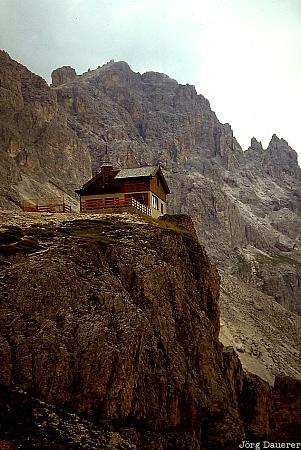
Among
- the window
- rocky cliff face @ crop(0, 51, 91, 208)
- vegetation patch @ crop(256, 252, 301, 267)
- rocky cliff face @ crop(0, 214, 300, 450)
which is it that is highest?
rocky cliff face @ crop(0, 51, 91, 208)

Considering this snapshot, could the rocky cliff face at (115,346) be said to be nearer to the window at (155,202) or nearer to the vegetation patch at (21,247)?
the vegetation patch at (21,247)

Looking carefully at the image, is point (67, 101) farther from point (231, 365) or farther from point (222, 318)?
point (231, 365)

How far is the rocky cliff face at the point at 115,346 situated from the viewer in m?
24.8

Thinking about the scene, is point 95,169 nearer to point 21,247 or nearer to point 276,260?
point 276,260

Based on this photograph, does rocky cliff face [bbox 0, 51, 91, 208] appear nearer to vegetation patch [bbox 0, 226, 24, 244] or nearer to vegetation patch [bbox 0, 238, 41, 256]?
vegetation patch [bbox 0, 226, 24, 244]

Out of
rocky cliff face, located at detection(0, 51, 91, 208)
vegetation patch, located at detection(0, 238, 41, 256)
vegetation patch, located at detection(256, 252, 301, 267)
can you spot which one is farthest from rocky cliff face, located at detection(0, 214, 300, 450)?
vegetation patch, located at detection(256, 252, 301, 267)

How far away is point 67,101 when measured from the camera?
7057 inches

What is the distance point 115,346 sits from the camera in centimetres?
2725

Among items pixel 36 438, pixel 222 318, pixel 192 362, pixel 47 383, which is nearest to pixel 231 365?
pixel 192 362

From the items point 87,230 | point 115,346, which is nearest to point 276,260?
point 87,230

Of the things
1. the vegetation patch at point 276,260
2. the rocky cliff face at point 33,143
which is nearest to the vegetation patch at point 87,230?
the rocky cliff face at point 33,143

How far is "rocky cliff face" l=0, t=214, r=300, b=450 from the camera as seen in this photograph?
24766 millimetres

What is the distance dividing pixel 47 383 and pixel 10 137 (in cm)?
9577

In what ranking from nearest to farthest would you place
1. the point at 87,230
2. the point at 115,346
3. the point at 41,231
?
the point at 115,346 < the point at 41,231 < the point at 87,230
